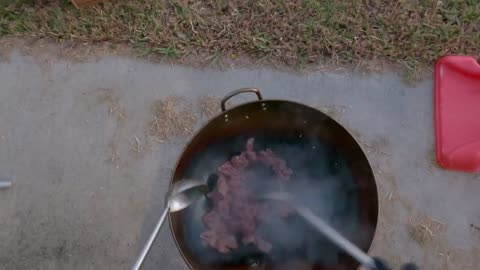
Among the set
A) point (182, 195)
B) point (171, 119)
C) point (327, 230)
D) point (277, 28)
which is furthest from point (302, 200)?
point (277, 28)

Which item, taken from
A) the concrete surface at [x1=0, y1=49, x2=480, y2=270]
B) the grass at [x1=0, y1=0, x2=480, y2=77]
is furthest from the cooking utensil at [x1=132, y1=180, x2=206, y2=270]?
the grass at [x1=0, y1=0, x2=480, y2=77]

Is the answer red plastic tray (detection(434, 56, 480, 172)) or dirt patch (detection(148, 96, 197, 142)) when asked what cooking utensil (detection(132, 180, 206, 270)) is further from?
red plastic tray (detection(434, 56, 480, 172))

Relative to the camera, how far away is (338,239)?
1.24 meters

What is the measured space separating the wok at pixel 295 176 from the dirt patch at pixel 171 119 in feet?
1.23

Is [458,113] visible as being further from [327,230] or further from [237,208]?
[237,208]

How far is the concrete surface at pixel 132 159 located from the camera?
1695 millimetres

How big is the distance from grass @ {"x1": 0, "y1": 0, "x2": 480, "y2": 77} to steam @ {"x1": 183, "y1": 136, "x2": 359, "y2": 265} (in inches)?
21.2

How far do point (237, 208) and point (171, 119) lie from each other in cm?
62

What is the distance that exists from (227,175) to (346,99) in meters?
0.74

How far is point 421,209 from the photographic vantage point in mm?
1727

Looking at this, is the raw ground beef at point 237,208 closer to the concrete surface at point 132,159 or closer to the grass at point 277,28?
the concrete surface at point 132,159

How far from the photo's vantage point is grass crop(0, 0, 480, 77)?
→ 1.88 metres

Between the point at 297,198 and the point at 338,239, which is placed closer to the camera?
the point at 338,239

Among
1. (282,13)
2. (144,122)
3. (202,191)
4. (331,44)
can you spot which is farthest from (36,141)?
(331,44)
